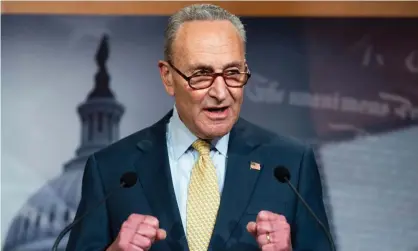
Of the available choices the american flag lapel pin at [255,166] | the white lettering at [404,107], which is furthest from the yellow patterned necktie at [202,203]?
the white lettering at [404,107]

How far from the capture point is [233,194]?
197 centimetres

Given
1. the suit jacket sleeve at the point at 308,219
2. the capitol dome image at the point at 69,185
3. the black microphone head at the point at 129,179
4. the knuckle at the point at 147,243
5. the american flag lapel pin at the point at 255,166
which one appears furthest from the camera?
the capitol dome image at the point at 69,185

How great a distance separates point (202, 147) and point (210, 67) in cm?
25

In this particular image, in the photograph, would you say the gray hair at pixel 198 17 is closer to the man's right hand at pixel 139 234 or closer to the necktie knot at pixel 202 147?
the necktie knot at pixel 202 147

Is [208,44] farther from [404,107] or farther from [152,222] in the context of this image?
[404,107]

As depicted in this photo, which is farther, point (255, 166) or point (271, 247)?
point (255, 166)

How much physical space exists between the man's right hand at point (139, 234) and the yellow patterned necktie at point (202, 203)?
0.87ft

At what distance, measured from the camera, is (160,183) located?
6.63 ft

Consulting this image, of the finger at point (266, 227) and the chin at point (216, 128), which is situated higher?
the chin at point (216, 128)

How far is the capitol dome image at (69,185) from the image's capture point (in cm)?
305

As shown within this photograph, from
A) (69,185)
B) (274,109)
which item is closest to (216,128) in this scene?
(274,109)

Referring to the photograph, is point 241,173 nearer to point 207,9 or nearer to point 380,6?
point 207,9

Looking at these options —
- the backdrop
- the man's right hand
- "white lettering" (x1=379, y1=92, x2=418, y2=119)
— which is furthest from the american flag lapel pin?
"white lettering" (x1=379, y1=92, x2=418, y2=119)

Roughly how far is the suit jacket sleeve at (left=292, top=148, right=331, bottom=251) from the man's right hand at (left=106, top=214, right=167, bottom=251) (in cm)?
43
